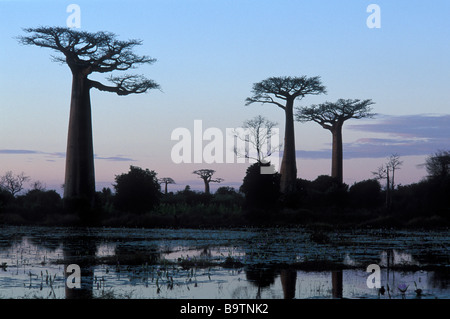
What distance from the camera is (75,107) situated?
37.1 m

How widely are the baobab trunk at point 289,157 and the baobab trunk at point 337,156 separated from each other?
22.1 ft

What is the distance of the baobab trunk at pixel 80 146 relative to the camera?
119 ft

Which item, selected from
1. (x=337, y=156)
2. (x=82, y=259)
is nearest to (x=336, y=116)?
(x=337, y=156)

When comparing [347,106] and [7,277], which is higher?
[347,106]

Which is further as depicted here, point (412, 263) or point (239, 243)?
point (239, 243)

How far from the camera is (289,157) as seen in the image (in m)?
47.7

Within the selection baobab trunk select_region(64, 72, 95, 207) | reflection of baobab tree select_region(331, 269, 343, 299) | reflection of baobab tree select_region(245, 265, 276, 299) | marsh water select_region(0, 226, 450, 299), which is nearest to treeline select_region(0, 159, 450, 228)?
baobab trunk select_region(64, 72, 95, 207)

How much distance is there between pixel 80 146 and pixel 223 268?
2514cm

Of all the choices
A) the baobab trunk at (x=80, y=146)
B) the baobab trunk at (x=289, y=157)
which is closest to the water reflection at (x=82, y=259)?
the baobab trunk at (x=80, y=146)

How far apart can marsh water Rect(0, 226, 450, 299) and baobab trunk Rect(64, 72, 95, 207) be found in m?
15.2

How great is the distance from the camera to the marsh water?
388 inches
